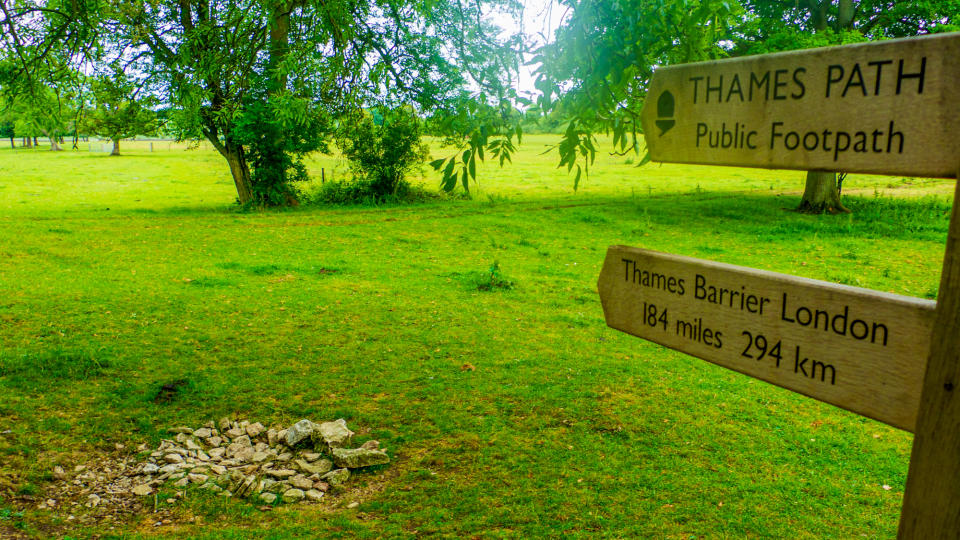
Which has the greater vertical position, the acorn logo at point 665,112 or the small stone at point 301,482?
the acorn logo at point 665,112

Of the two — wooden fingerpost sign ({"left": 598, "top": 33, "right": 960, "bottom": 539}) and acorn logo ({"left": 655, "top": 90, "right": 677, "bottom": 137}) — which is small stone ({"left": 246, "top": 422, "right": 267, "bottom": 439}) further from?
acorn logo ({"left": 655, "top": 90, "right": 677, "bottom": 137})

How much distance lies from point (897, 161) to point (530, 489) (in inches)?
142

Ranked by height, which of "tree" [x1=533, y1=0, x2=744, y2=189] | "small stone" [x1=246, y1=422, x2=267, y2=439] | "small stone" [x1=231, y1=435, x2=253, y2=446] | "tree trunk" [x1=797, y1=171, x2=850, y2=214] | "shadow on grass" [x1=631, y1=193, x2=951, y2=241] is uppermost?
"tree" [x1=533, y1=0, x2=744, y2=189]

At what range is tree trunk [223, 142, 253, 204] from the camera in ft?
70.4

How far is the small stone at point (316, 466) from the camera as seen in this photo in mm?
5207

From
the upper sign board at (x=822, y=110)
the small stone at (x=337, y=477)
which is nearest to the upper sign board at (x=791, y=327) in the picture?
the upper sign board at (x=822, y=110)

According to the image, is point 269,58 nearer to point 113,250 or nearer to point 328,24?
point 113,250

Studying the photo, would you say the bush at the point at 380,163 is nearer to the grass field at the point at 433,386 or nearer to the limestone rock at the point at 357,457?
the grass field at the point at 433,386

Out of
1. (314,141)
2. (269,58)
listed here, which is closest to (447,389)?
(269,58)

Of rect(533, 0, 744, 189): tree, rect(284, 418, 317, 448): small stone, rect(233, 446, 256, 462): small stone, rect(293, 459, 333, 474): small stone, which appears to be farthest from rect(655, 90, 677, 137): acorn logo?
rect(233, 446, 256, 462): small stone

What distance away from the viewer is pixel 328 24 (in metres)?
6.80

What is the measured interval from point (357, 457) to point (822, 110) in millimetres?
4165

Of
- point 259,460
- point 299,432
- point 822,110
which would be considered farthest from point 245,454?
point 822,110

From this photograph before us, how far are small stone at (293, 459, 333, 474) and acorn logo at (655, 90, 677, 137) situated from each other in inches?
148
